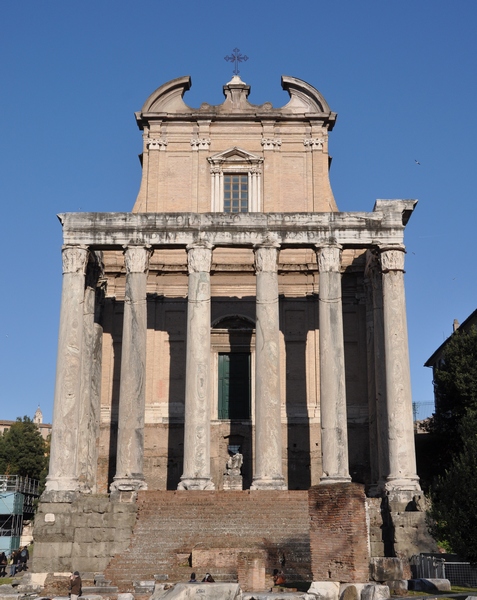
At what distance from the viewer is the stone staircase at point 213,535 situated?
75.6 ft

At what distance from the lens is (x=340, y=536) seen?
18.9 metres

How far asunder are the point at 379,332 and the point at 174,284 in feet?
30.7

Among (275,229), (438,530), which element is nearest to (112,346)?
(275,229)

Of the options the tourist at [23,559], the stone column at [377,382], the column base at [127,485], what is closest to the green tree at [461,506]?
the stone column at [377,382]

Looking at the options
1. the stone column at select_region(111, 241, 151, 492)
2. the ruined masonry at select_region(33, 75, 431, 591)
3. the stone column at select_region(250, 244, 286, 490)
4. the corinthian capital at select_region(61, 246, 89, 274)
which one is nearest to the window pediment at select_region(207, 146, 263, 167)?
the ruined masonry at select_region(33, 75, 431, 591)

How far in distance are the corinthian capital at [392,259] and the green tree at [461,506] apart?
8503 mm

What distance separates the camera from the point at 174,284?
3575 centimetres

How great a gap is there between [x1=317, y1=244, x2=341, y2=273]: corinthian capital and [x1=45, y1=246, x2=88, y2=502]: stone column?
29.0 feet

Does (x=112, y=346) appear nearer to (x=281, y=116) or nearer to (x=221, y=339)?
(x=221, y=339)

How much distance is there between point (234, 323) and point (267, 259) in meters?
5.35

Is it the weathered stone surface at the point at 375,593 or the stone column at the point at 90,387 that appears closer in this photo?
the weathered stone surface at the point at 375,593

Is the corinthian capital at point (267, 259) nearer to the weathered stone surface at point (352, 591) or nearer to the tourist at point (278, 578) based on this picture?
the tourist at point (278, 578)

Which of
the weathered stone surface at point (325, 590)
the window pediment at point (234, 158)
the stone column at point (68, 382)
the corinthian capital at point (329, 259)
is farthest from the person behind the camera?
the window pediment at point (234, 158)

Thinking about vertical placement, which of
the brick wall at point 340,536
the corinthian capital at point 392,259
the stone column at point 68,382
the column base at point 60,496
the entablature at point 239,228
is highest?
the entablature at point 239,228
